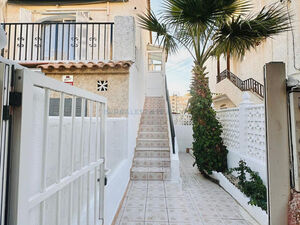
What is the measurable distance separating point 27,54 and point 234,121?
6164 millimetres

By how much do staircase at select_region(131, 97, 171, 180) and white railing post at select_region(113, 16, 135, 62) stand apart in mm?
2688

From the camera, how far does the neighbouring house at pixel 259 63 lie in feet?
21.0

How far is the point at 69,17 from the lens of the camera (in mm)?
6117

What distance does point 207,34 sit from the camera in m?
4.33

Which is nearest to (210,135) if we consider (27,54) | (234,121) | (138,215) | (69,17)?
(234,121)

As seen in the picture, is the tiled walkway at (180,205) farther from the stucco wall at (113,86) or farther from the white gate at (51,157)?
the stucco wall at (113,86)

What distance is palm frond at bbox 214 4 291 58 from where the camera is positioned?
3.71m

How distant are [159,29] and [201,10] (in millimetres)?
1121

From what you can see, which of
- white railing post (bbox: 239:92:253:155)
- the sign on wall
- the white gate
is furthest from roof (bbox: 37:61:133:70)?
white railing post (bbox: 239:92:253:155)

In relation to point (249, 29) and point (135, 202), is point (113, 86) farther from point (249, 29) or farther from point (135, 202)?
point (249, 29)

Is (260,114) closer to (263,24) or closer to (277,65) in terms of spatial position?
(263,24)

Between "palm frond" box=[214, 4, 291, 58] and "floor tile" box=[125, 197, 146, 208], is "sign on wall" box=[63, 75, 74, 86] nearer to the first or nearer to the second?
"floor tile" box=[125, 197, 146, 208]

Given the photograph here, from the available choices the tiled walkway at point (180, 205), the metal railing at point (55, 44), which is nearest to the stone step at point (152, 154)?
the tiled walkway at point (180, 205)

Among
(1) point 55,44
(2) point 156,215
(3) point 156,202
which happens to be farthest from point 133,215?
(1) point 55,44
